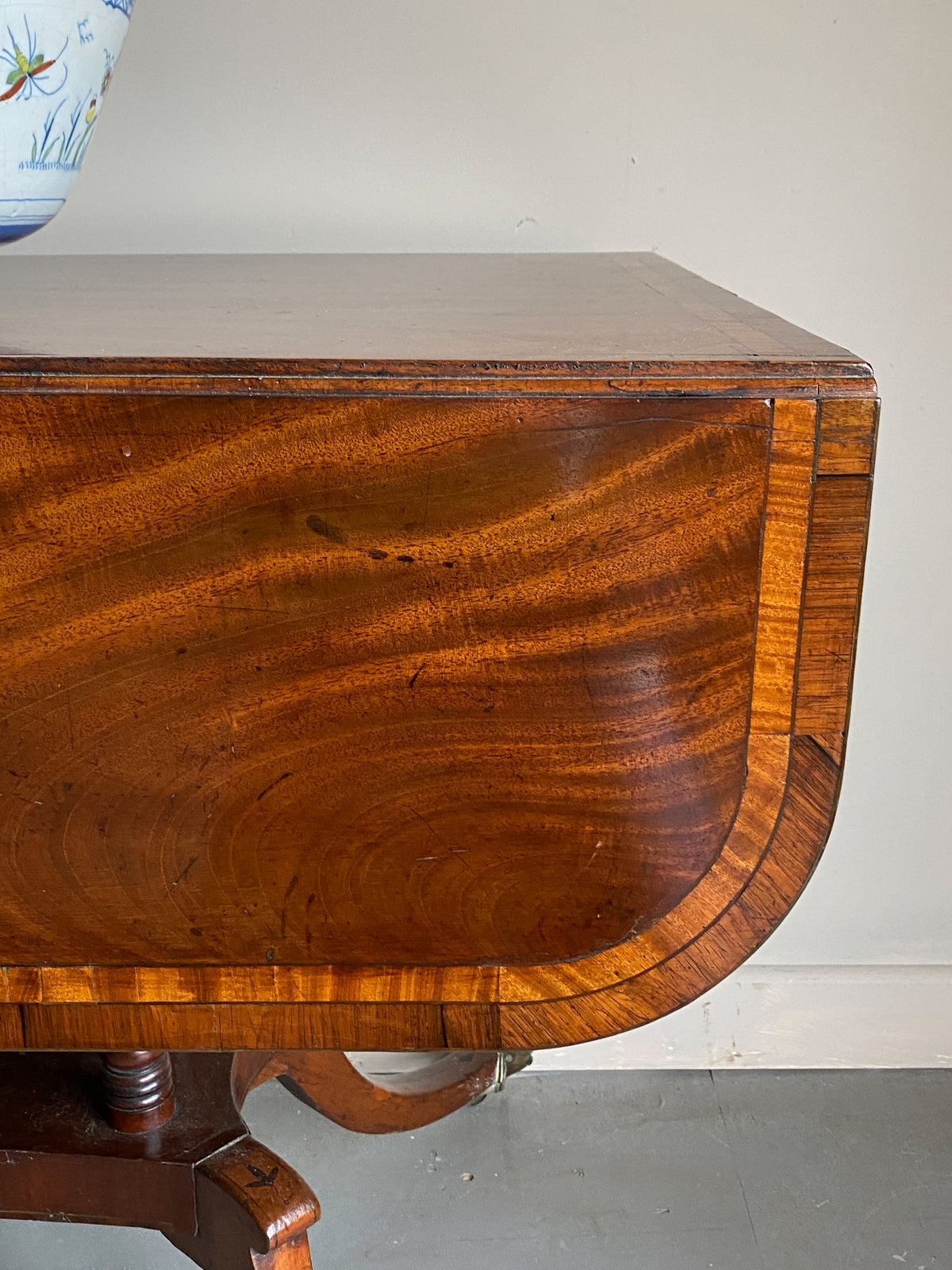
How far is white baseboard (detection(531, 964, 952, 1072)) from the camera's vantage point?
1.29 meters

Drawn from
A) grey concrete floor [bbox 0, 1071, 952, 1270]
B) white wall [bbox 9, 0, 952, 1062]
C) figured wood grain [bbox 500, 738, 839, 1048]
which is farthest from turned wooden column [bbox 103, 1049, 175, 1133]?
white wall [bbox 9, 0, 952, 1062]

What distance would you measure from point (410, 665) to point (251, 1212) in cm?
48

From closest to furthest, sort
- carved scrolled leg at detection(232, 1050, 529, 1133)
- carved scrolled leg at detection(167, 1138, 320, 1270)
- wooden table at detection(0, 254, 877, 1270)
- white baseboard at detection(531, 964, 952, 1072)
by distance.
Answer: wooden table at detection(0, 254, 877, 1270), carved scrolled leg at detection(167, 1138, 320, 1270), carved scrolled leg at detection(232, 1050, 529, 1133), white baseboard at detection(531, 964, 952, 1072)

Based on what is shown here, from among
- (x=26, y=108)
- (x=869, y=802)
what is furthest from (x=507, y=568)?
(x=869, y=802)

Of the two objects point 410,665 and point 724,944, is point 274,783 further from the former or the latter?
point 724,944

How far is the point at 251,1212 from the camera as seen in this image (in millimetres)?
786

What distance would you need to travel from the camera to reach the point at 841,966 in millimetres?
1300

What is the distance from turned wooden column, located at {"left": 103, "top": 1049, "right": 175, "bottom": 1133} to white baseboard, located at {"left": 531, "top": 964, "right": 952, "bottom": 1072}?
55cm

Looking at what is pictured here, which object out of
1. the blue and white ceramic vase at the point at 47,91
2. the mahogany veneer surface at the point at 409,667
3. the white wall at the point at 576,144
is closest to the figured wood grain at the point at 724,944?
the mahogany veneer surface at the point at 409,667

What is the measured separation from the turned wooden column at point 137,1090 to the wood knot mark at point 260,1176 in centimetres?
9

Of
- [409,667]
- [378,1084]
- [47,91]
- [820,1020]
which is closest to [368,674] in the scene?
[409,667]

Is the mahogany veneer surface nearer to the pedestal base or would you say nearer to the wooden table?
the wooden table

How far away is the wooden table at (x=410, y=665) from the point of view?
1.52 ft

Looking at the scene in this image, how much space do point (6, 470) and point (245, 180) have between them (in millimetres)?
704
